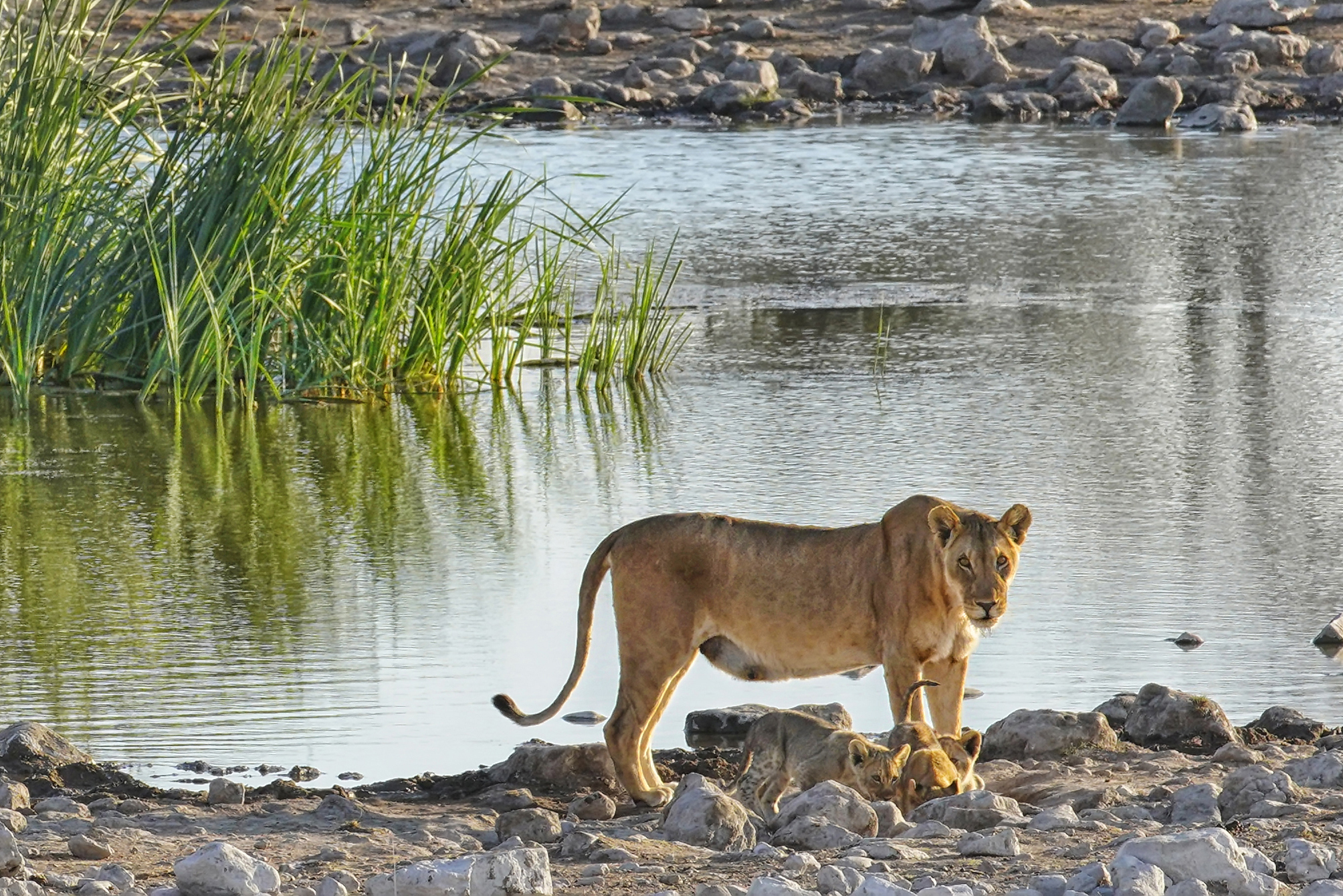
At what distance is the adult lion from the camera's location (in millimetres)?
5527

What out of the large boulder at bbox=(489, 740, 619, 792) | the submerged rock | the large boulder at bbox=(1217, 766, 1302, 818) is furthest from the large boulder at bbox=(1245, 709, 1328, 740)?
the submerged rock

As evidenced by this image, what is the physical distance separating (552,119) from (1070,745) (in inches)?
927

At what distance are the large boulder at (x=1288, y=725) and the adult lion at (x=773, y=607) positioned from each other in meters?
0.96

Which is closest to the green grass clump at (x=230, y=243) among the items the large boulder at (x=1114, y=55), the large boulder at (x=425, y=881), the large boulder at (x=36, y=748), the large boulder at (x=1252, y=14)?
the large boulder at (x=36, y=748)

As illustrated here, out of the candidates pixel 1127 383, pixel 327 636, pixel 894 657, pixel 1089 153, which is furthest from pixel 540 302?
pixel 1089 153

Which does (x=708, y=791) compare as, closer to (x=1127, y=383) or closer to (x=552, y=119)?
(x=1127, y=383)

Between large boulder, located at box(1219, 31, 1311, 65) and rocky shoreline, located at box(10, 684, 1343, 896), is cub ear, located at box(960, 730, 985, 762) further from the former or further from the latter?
large boulder, located at box(1219, 31, 1311, 65)

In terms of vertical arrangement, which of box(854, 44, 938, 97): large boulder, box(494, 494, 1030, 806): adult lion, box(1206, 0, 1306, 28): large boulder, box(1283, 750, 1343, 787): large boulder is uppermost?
box(1206, 0, 1306, 28): large boulder

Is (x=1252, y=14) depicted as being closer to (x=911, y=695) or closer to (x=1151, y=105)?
(x=1151, y=105)

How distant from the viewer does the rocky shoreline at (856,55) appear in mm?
27609

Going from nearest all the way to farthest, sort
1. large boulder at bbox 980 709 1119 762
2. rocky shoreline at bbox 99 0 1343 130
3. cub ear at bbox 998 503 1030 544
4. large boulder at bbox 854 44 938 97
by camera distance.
→ cub ear at bbox 998 503 1030 544
large boulder at bbox 980 709 1119 762
rocky shoreline at bbox 99 0 1343 130
large boulder at bbox 854 44 938 97

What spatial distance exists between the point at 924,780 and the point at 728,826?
0.58 meters

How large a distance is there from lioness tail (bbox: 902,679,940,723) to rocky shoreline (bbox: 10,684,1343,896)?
280 mm

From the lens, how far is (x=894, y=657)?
5.61 metres
